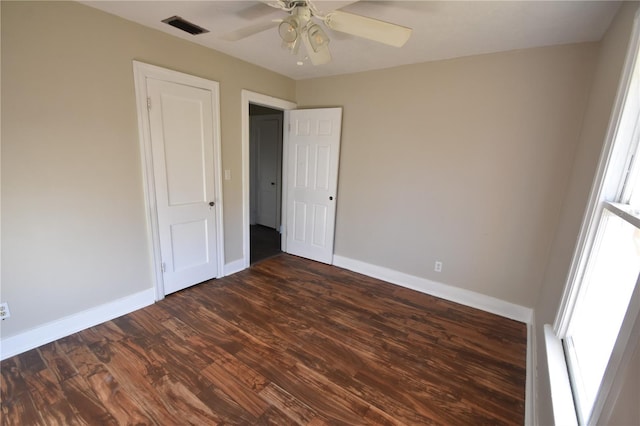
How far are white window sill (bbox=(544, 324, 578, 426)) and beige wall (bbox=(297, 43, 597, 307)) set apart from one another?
1.18m

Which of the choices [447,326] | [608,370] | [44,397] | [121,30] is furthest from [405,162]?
[44,397]

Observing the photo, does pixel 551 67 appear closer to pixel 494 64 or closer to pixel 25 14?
pixel 494 64

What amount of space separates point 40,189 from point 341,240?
2.89m

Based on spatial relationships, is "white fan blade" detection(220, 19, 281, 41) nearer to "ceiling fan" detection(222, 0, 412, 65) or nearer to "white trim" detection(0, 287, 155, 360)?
"ceiling fan" detection(222, 0, 412, 65)

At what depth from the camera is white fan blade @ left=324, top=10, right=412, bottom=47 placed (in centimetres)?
148

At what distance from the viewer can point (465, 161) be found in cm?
270

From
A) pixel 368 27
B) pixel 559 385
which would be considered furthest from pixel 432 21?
pixel 559 385

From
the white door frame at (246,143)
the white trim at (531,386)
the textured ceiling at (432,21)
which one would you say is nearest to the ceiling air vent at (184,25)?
the textured ceiling at (432,21)

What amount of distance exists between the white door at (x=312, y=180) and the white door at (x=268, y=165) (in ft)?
3.97

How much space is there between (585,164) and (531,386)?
4.90 feet

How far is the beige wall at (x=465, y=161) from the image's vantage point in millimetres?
2295

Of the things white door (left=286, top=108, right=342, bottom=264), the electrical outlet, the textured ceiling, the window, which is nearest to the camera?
the window

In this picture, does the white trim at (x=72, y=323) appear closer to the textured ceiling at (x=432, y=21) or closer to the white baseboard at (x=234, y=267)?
the white baseboard at (x=234, y=267)

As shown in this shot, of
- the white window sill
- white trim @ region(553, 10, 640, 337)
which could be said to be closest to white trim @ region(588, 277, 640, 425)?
the white window sill
